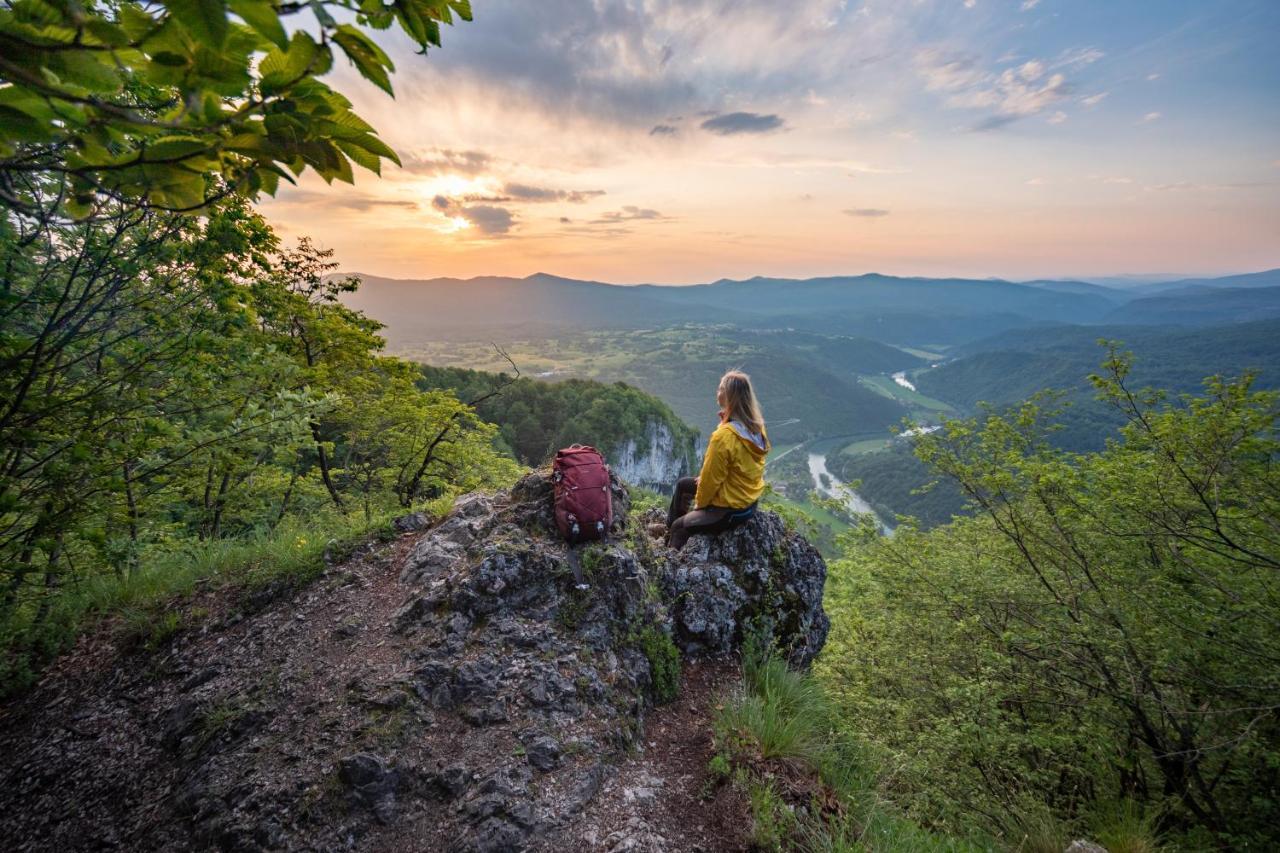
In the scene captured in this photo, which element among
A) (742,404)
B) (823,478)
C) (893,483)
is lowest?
(823,478)

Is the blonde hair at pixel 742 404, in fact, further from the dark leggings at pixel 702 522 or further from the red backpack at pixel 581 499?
the red backpack at pixel 581 499

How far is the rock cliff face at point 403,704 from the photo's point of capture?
3.53 meters

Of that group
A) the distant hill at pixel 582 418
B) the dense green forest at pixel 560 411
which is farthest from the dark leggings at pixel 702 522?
the dense green forest at pixel 560 411

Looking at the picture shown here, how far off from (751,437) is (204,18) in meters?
5.70

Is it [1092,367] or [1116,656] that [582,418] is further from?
[1092,367]

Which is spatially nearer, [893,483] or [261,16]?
[261,16]

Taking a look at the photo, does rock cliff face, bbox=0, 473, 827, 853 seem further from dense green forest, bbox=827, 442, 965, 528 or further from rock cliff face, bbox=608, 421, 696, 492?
dense green forest, bbox=827, 442, 965, 528

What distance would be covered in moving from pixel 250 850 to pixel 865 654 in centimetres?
902

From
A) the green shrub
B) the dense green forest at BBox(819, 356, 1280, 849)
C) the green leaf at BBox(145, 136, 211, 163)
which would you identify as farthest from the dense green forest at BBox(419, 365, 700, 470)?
the green leaf at BBox(145, 136, 211, 163)

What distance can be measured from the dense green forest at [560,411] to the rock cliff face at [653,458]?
3.68 feet

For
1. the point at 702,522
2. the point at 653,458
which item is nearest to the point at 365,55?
the point at 702,522

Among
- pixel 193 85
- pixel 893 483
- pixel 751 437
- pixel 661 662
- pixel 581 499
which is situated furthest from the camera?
pixel 893 483

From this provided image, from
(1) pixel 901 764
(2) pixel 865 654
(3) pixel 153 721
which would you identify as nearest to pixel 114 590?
(3) pixel 153 721

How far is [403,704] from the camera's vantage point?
13.7 feet
